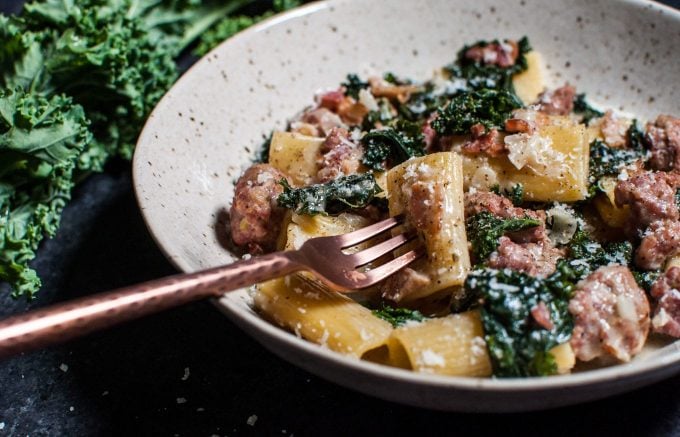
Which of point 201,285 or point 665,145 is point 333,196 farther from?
point 665,145

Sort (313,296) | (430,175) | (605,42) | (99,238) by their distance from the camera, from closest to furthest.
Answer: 1. (313,296)
2. (430,175)
3. (99,238)
4. (605,42)

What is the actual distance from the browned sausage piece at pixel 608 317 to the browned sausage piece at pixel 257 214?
Answer: 132 centimetres

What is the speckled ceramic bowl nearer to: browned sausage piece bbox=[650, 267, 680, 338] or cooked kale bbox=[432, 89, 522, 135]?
browned sausage piece bbox=[650, 267, 680, 338]

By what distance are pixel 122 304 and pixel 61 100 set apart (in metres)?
1.72

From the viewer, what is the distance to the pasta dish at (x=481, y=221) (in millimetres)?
2439

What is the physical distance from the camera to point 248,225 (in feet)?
9.92

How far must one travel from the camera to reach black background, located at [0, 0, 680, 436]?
265 cm

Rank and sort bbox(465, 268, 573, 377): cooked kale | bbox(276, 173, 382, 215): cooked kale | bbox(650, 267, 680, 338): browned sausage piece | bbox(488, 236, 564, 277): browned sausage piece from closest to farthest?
bbox(465, 268, 573, 377): cooked kale
bbox(650, 267, 680, 338): browned sausage piece
bbox(488, 236, 564, 277): browned sausage piece
bbox(276, 173, 382, 215): cooked kale

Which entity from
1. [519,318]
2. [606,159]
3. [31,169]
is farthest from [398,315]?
[31,169]

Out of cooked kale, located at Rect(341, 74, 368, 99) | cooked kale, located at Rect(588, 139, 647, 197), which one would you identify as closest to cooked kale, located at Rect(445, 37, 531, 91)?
cooked kale, located at Rect(341, 74, 368, 99)

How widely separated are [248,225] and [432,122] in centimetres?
106

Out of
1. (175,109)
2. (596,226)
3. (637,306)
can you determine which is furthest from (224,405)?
(596,226)

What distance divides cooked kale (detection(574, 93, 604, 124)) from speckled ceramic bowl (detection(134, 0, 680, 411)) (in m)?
0.24

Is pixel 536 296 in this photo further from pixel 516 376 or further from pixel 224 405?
pixel 224 405
